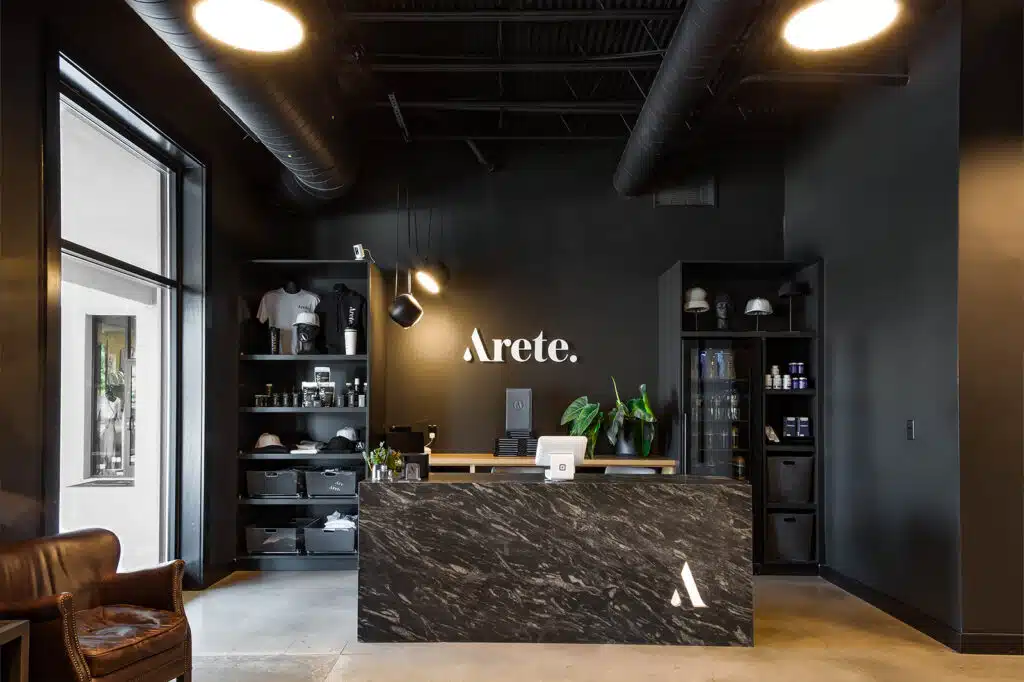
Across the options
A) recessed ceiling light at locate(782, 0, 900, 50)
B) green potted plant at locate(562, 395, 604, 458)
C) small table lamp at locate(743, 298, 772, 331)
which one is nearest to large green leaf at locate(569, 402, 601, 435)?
green potted plant at locate(562, 395, 604, 458)

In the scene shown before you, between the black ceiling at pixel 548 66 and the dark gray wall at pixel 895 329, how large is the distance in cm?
46

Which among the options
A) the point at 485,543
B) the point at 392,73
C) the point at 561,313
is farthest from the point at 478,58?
the point at 485,543

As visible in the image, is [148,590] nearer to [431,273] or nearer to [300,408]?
[300,408]

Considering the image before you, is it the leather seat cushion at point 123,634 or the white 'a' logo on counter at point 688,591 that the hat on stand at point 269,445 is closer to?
the leather seat cushion at point 123,634

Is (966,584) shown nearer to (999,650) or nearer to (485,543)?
(999,650)

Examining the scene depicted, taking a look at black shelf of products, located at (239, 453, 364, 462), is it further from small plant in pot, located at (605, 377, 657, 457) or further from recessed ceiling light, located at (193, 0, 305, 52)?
recessed ceiling light, located at (193, 0, 305, 52)

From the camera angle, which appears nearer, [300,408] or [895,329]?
[895,329]

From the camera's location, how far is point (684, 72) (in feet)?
15.0

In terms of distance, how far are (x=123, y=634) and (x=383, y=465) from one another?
1930 millimetres

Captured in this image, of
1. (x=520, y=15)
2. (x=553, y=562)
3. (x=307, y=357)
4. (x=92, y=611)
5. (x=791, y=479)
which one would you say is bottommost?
(x=553, y=562)

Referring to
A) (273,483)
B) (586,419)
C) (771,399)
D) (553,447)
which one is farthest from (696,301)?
Answer: (273,483)

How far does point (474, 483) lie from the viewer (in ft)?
15.5

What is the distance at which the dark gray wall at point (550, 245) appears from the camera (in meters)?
7.45

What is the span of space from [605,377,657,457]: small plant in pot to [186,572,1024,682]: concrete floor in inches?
75.5
